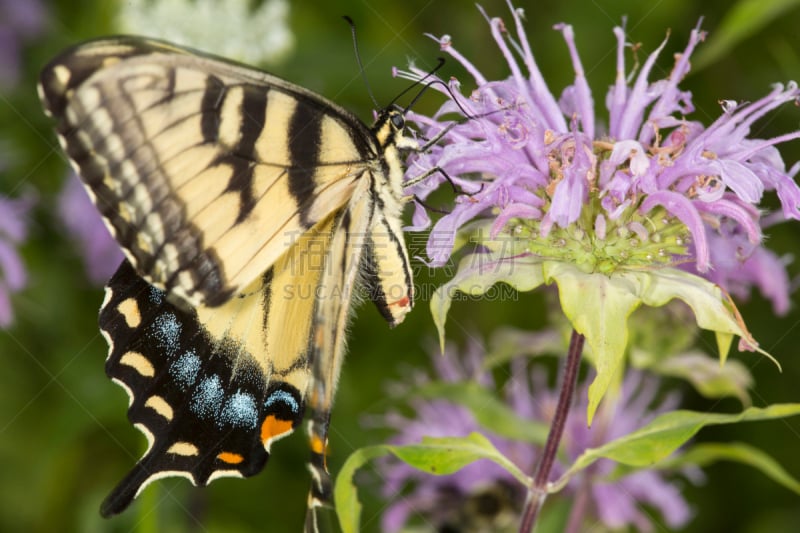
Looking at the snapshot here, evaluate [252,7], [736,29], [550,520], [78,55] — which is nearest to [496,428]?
[550,520]

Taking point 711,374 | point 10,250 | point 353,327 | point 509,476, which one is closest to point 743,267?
point 711,374

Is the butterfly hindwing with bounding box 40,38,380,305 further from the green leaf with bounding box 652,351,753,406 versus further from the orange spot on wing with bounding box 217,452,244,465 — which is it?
the green leaf with bounding box 652,351,753,406

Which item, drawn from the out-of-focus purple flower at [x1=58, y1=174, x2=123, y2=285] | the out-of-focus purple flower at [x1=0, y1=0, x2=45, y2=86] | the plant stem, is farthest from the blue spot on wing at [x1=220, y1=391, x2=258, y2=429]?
the out-of-focus purple flower at [x1=0, y1=0, x2=45, y2=86]

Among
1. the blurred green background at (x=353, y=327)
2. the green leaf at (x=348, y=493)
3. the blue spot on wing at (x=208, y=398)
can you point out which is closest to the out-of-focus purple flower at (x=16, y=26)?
the blurred green background at (x=353, y=327)

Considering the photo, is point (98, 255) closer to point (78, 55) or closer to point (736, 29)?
point (78, 55)

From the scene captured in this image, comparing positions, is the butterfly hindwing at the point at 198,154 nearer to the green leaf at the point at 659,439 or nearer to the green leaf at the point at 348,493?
the green leaf at the point at 348,493
